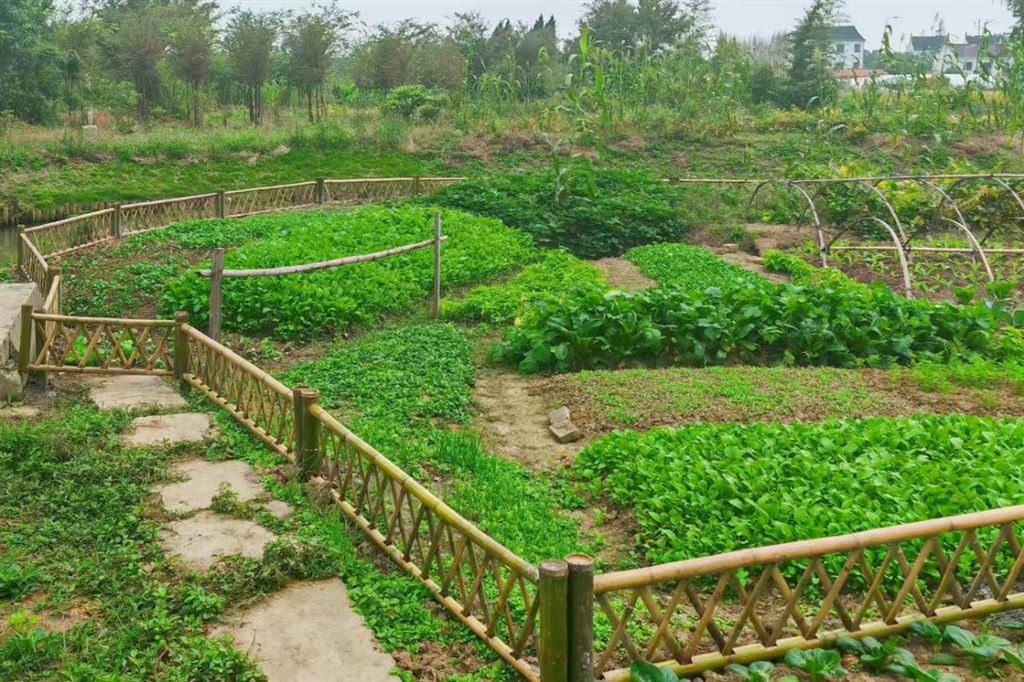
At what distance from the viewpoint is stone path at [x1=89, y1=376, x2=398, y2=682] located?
14.9 ft

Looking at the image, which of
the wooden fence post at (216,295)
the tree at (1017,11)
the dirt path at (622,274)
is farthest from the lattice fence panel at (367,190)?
the tree at (1017,11)

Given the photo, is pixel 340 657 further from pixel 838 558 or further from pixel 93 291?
pixel 93 291

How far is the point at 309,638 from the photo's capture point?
4758 millimetres

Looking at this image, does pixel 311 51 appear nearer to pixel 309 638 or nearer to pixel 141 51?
pixel 141 51

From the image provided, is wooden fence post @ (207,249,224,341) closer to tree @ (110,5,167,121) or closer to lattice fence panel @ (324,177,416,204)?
lattice fence panel @ (324,177,416,204)

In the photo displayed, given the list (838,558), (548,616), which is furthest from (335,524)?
(838,558)

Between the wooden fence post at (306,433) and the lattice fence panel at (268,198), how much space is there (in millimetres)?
14551

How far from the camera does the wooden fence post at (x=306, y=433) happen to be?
6637 millimetres

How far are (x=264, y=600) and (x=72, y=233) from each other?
12911mm

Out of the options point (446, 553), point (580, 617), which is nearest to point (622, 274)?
point (446, 553)

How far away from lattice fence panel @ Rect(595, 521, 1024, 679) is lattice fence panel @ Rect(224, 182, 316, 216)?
17.1m

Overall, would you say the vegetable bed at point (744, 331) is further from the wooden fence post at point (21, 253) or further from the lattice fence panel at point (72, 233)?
the lattice fence panel at point (72, 233)

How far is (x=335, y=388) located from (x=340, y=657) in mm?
4778

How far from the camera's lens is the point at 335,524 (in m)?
5.93
